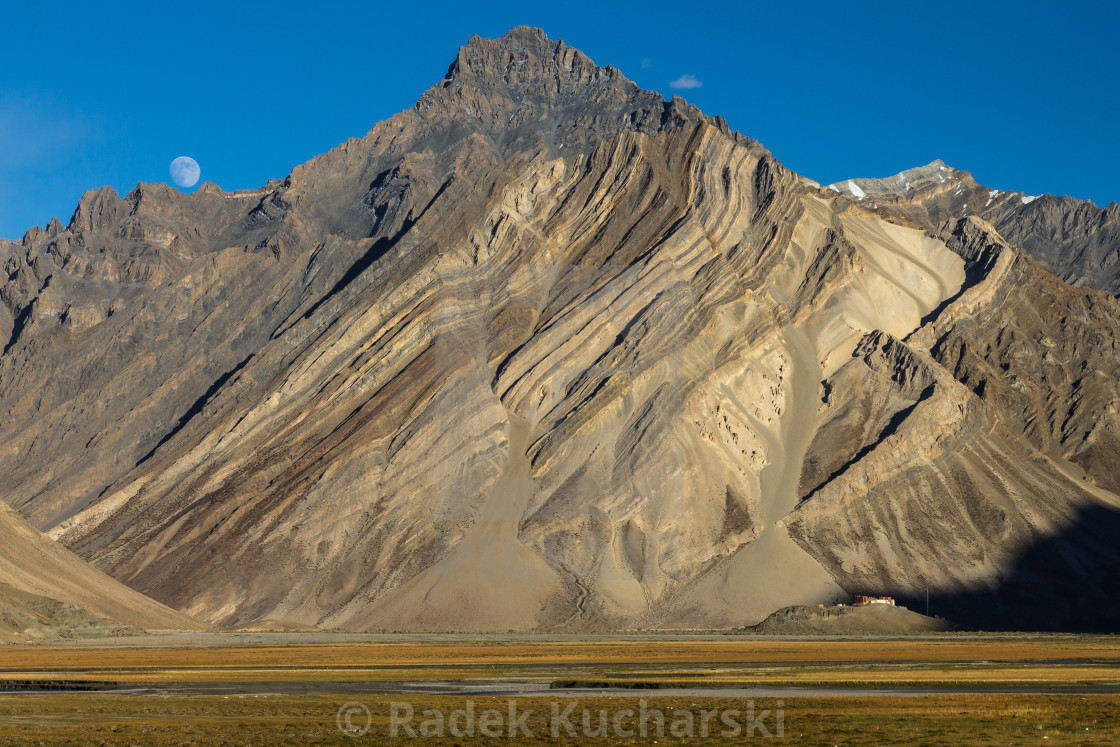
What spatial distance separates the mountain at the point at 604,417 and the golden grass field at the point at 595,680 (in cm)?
2714

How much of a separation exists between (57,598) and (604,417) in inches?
2125

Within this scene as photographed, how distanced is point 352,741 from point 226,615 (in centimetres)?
9158

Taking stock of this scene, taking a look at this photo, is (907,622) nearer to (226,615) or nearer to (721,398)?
(721,398)

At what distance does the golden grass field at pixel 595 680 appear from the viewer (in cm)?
3488

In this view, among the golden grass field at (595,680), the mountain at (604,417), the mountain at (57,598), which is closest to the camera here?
the golden grass field at (595,680)

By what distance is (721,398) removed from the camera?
13350cm

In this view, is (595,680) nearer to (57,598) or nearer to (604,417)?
(57,598)

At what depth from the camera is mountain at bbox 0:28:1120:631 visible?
121m

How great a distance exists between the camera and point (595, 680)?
53.1 metres

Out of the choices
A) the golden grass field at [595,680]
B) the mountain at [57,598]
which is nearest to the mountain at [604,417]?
the mountain at [57,598]

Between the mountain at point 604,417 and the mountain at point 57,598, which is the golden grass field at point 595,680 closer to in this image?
the mountain at point 57,598

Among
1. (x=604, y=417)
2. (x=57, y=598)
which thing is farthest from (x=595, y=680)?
(x=604, y=417)

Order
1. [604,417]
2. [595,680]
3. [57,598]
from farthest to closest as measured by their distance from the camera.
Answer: [604,417] < [57,598] < [595,680]

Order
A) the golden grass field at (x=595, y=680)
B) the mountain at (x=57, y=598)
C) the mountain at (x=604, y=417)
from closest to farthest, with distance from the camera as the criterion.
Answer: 1. the golden grass field at (x=595, y=680)
2. the mountain at (x=57, y=598)
3. the mountain at (x=604, y=417)
